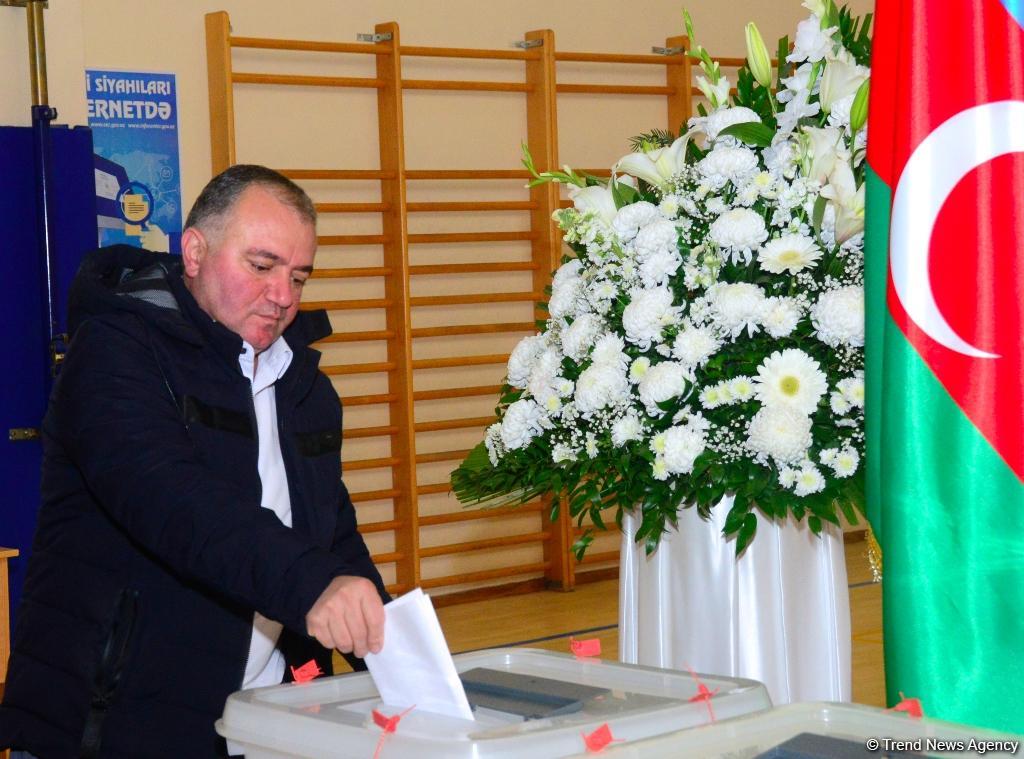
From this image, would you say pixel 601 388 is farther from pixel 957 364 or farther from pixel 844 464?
pixel 957 364

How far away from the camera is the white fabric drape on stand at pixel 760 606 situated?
2.00 m

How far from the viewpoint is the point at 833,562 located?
2051mm

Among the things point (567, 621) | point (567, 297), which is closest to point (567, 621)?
point (567, 621)

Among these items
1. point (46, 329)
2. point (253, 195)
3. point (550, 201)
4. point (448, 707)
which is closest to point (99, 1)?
point (46, 329)

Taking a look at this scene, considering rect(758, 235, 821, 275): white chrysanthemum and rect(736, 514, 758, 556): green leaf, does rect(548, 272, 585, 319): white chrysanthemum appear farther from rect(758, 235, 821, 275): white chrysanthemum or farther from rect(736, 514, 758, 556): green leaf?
rect(736, 514, 758, 556): green leaf

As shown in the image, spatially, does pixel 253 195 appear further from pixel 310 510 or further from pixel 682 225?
pixel 682 225

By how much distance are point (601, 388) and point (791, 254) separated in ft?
1.07

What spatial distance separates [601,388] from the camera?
2.00 m

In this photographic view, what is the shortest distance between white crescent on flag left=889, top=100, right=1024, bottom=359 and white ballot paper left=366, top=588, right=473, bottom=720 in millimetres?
786

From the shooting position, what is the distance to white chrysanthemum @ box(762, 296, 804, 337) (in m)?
1.94

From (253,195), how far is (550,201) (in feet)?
14.6

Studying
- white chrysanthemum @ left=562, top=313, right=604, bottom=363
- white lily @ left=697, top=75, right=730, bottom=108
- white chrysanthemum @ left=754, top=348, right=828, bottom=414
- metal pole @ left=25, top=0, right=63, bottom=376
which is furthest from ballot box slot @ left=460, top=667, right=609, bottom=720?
metal pole @ left=25, top=0, right=63, bottom=376

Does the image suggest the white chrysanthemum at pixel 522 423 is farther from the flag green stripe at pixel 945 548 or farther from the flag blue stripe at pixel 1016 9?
the flag blue stripe at pixel 1016 9

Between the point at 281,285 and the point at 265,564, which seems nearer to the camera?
the point at 265,564
